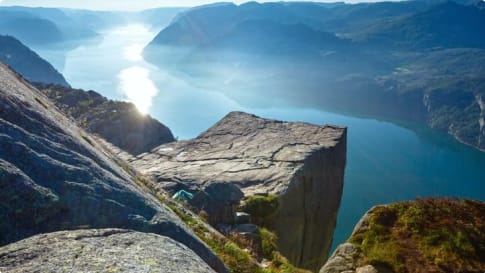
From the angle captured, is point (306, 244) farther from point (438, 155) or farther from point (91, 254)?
point (438, 155)

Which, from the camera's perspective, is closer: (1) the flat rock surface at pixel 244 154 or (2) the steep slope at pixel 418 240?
(2) the steep slope at pixel 418 240

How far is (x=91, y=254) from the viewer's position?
5.64 m

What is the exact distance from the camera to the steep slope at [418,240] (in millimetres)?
10398

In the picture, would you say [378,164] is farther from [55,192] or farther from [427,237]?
[55,192]

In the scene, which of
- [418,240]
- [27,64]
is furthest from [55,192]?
[27,64]

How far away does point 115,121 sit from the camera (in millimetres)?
33781

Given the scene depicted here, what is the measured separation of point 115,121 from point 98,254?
29406mm

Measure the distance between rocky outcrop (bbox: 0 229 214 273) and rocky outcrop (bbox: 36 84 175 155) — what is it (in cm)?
2582

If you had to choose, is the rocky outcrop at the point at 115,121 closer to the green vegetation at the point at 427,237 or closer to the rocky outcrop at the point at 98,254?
the green vegetation at the point at 427,237

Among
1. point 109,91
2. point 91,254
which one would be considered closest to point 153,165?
point 91,254

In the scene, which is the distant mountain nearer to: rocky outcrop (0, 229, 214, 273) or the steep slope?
the steep slope

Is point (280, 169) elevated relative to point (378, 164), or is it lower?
elevated

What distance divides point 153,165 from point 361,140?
181677 millimetres

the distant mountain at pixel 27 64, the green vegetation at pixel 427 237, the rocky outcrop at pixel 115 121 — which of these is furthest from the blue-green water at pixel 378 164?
the green vegetation at pixel 427 237
